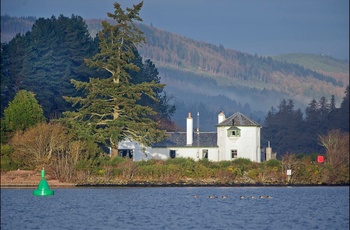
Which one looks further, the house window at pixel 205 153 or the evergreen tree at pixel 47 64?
the evergreen tree at pixel 47 64

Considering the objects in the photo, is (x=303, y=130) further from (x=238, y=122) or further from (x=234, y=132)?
(x=234, y=132)

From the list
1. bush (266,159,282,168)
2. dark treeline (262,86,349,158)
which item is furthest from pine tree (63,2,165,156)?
dark treeline (262,86,349,158)

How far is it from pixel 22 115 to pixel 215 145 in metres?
18.1

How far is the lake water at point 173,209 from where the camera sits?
137ft

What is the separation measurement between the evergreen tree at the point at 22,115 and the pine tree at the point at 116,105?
8.42 feet

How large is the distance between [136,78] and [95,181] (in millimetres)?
25113

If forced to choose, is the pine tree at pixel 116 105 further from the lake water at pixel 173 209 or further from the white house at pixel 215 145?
the lake water at pixel 173 209

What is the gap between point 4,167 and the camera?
71125 mm

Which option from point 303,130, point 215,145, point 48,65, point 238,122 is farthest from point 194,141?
point 303,130

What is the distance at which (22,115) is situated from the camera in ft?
250

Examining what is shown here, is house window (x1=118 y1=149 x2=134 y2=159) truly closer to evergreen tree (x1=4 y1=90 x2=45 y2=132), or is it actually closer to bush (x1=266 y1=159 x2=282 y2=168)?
evergreen tree (x1=4 y1=90 x2=45 y2=132)

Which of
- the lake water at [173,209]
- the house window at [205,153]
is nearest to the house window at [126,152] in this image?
the house window at [205,153]

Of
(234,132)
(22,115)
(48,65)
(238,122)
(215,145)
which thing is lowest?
(215,145)

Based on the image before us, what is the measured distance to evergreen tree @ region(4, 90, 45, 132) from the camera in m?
75.8
